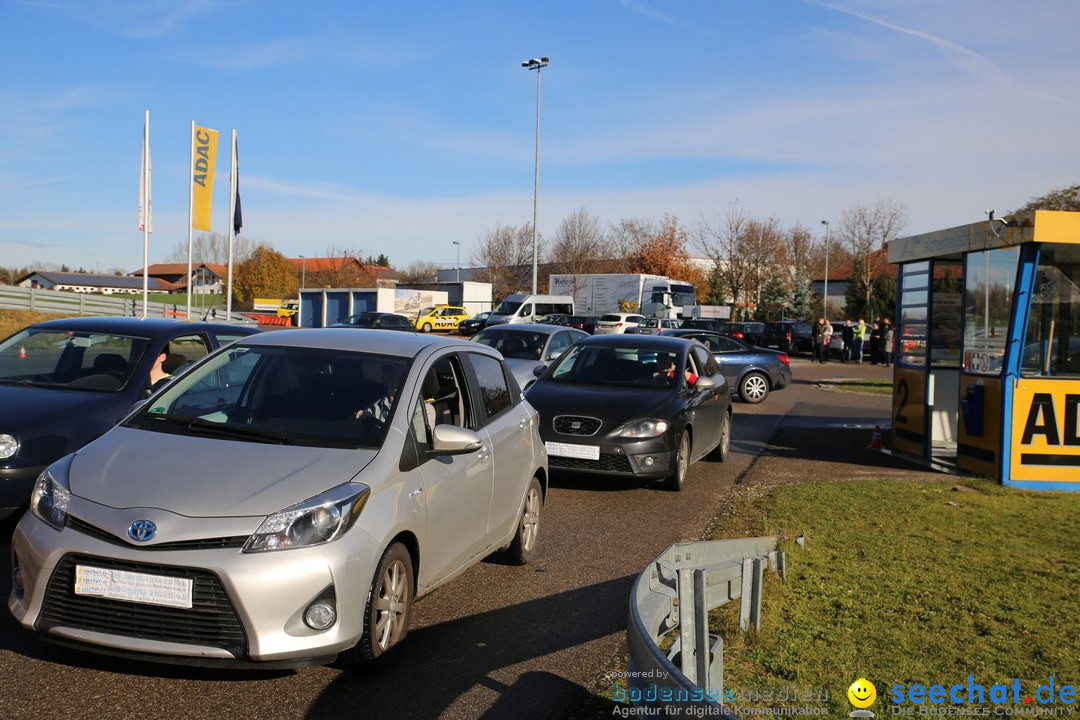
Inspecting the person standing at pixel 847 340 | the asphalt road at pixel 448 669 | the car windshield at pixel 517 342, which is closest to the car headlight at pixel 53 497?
the asphalt road at pixel 448 669

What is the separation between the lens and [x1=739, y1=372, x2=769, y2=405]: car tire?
21312 mm

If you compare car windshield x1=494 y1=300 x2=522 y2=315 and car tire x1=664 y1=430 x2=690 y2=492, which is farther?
car windshield x1=494 y1=300 x2=522 y2=315

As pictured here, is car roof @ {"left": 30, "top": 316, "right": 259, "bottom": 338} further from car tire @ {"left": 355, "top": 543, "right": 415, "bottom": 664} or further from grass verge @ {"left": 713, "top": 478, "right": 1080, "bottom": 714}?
grass verge @ {"left": 713, "top": 478, "right": 1080, "bottom": 714}

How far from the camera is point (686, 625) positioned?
361 cm

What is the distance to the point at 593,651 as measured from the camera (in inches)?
194

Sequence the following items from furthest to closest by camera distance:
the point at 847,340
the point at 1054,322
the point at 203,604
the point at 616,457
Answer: the point at 847,340, the point at 1054,322, the point at 616,457, the point at 203,604

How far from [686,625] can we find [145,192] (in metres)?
25.4

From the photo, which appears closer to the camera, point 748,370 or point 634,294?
point 748,370

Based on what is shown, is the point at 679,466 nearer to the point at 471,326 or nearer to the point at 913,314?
the point at 913,314

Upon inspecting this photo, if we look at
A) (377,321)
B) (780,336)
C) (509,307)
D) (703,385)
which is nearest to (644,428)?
(703,385)

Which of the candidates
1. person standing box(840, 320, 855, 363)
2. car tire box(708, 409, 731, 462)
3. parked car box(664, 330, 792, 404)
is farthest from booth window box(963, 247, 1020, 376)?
person standing box(840, 320, 855, 363)

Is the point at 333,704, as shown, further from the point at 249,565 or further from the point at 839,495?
the point at 839,495

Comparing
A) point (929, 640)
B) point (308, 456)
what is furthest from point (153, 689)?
point (929, 640)

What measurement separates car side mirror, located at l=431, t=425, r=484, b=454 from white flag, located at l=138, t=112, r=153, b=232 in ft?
76.9
